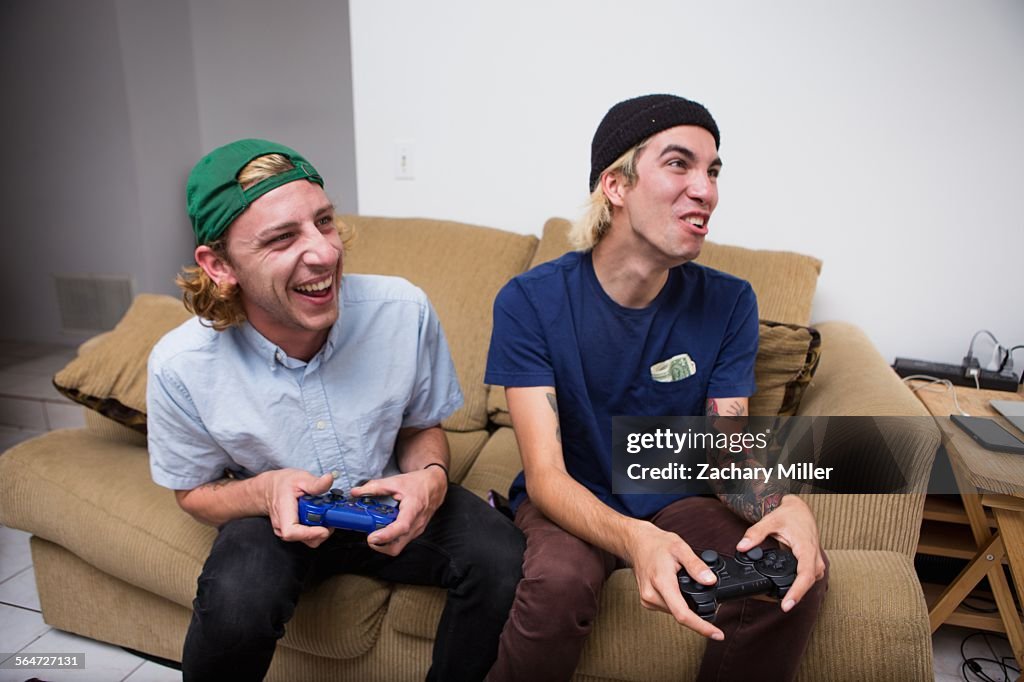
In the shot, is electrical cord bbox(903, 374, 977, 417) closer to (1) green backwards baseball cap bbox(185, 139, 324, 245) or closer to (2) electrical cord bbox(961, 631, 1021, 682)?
(2) electrical cord bbox(961, 631, 1021, 682)

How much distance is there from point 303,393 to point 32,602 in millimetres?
1053

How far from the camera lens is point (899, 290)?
65.1 inches

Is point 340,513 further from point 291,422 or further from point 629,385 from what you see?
point 629,385

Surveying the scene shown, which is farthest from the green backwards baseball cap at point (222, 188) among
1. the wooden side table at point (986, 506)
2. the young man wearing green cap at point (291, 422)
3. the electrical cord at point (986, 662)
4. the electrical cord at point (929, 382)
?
the electrical cord at point (986, 662)

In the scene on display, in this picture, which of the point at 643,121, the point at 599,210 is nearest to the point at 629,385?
the point at 599,210

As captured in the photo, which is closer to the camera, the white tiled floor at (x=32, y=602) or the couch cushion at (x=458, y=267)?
the white tiled floor at (x=32, y=602)

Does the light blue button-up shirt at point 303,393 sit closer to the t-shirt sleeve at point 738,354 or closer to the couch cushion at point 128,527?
the couch cushion at point 128,527

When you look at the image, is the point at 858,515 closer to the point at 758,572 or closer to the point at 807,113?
the point at 758,572

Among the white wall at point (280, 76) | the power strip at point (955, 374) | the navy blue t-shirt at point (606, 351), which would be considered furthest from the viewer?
the white wall at point (280, 76)

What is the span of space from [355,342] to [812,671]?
858 millimetres

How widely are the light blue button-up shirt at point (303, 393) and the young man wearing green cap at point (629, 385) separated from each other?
0.52 feet

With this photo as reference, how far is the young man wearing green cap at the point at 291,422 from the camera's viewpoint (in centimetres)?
92

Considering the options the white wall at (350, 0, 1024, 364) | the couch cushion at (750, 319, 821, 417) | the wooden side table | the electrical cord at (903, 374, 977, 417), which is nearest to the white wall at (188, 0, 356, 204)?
the white wall at (350, 0, 1024, 364)

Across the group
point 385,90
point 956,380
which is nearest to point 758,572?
point 956,380
